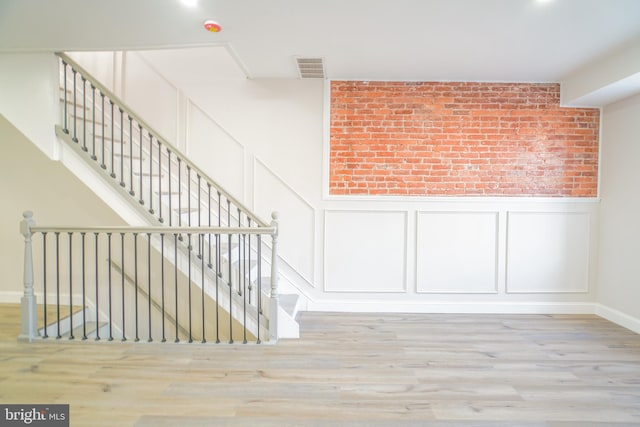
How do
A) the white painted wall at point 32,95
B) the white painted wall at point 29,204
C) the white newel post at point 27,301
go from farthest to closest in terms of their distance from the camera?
the white painted wall at point 29,204 < the white painted wall at point 32,95 < the white newel post at point 27,301

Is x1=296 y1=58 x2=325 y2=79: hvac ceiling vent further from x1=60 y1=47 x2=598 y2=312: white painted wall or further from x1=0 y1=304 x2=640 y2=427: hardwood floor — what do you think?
x1=0 y1=304 x2=640 y2=427: hardwood floor

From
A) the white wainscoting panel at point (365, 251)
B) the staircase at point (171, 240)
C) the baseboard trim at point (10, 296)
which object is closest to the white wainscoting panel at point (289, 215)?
the white wainscoting panel at point (365, 251)

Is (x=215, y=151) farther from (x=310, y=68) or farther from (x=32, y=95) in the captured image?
(x=32, y=95)

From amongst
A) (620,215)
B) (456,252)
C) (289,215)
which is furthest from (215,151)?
(620,215)

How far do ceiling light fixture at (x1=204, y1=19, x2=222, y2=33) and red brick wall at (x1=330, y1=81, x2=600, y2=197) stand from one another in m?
1.62

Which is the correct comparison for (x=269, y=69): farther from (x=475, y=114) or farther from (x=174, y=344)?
(x=174, y=344)

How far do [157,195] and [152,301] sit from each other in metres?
1.27

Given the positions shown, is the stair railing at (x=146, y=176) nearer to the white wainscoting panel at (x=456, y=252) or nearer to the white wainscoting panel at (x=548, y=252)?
the white wainscoting panel at (x=456, y=252)

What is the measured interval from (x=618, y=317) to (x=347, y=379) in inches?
126

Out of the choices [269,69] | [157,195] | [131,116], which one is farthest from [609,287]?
[131,116]

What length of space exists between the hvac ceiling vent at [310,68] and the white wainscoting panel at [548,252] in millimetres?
2673

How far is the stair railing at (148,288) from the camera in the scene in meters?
3.11

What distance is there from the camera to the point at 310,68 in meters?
3.85

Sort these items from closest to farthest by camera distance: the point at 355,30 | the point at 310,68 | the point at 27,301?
the point at 355,30 → the point at 27,301 → the point at 310,68
